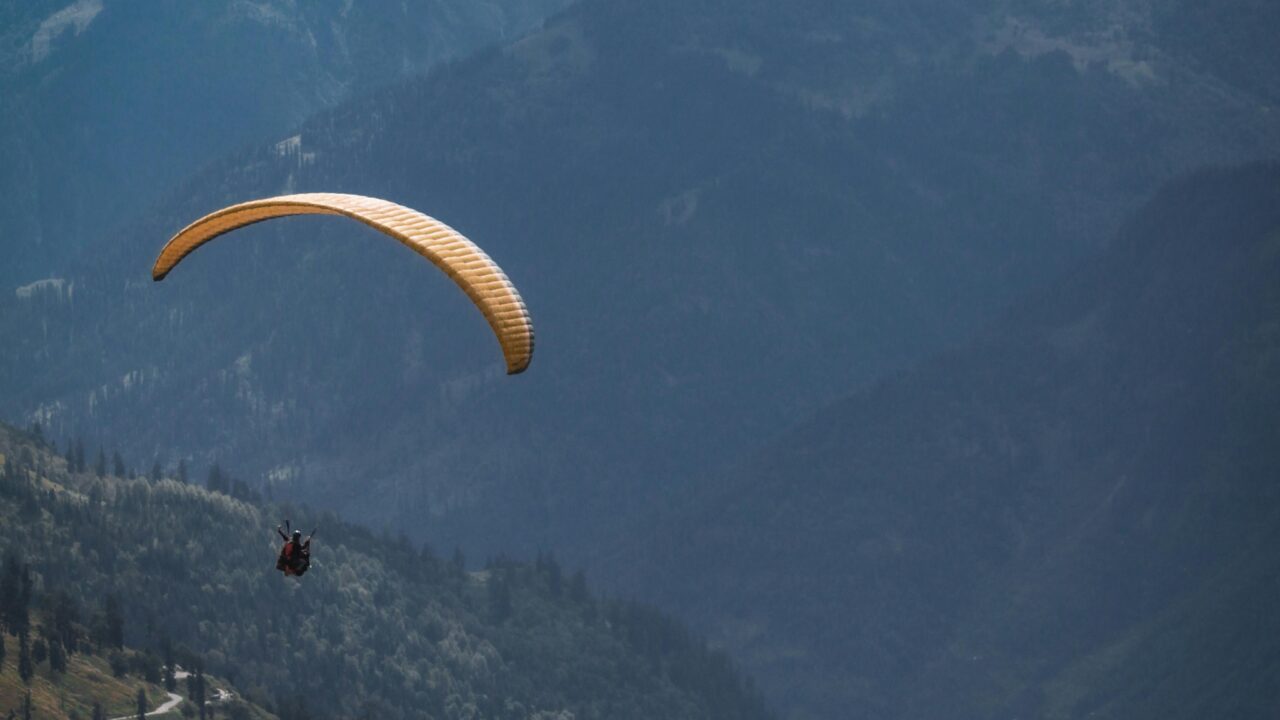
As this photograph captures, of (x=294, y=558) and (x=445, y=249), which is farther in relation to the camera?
(x=294, y=558)

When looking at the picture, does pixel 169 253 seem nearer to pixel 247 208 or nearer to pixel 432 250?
pixel 247 208

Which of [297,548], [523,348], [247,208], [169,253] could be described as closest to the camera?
[523,348]

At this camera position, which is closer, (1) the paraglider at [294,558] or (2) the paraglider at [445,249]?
(2) the paraglider at [445,249]

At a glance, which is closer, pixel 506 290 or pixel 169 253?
pixel 506 290

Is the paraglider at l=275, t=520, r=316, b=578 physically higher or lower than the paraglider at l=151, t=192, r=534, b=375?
lower

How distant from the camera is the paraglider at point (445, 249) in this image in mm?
99750

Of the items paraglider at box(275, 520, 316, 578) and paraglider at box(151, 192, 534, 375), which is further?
paraglider at box(275, 520, 316, 578)

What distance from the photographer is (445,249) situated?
343 feet

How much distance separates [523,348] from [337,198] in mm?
17529

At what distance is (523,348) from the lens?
98688 mm

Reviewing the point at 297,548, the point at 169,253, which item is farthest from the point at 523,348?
the point at 169,253

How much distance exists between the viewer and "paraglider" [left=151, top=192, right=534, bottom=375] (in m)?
99.8

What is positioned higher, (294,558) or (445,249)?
(445,249)

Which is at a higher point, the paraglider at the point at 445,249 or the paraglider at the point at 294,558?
the paraglider at the point at 445,249
